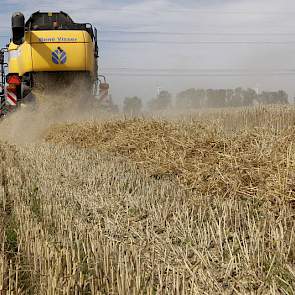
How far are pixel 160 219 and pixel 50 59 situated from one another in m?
8.85

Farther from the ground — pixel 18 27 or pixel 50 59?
pixel 18 27

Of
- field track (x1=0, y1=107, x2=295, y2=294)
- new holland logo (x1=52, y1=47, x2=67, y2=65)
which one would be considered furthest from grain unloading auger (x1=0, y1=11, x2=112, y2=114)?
field track (x1=0, y1=107, x2=295, y2=294)

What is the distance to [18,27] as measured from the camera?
11398 millimetres

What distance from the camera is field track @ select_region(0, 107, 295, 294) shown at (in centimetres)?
221

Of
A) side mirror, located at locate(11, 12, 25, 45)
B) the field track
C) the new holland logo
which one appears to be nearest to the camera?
the field track

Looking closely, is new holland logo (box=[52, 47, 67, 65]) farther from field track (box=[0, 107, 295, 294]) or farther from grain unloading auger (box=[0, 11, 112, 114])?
field track (box=[0, 107, 295, 294])

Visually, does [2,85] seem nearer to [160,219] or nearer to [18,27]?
[18,27]

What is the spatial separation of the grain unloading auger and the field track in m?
5.59

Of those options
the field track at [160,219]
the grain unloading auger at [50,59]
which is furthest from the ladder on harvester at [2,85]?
the field track at [160,219]

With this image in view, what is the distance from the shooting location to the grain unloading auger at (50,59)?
37.3ft

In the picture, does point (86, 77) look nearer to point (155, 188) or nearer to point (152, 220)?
point (155, 188)

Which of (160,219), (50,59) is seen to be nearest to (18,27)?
(50,59)

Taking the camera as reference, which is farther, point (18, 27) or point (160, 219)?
point (18, 27)

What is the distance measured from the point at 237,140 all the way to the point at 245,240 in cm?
251
